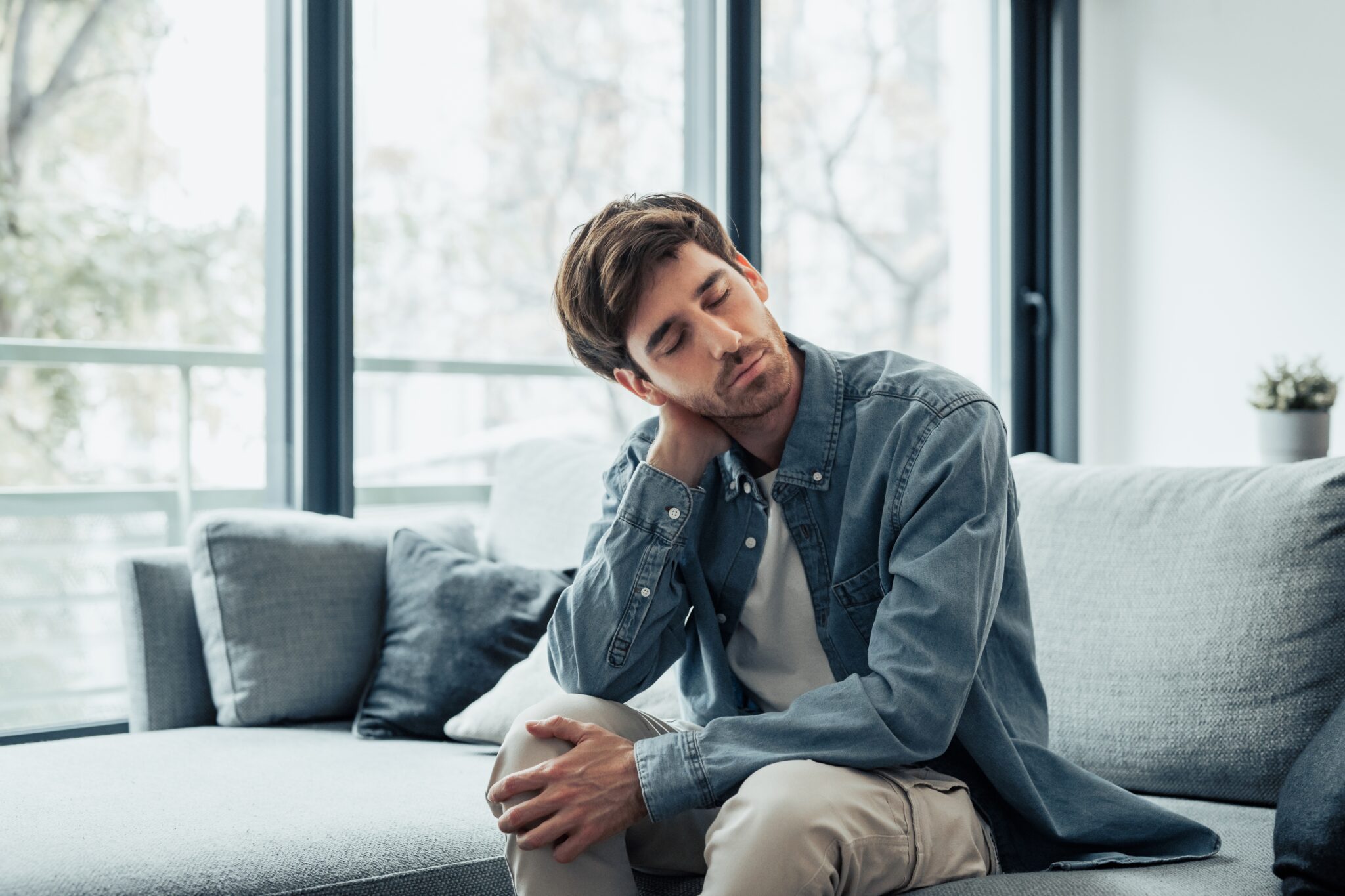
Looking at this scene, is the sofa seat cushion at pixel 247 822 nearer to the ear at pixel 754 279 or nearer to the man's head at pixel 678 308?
the man's head at pixel 678 308

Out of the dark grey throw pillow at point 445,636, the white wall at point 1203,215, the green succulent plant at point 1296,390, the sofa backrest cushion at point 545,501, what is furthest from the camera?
the white wall at point 1203,215

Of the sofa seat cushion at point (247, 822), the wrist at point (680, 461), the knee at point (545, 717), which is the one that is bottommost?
the sofa seat cushion at point (247, 822)

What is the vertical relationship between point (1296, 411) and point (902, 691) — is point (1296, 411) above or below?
above

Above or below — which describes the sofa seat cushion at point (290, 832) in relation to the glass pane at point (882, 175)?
below

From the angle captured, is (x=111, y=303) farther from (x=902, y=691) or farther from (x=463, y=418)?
(x=902, y=691)

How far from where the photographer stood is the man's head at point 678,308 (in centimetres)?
140

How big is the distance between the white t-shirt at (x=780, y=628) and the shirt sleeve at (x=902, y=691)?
148 millimetres

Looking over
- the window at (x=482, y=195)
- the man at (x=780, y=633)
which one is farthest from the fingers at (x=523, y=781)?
the window at (x=482, y=195)

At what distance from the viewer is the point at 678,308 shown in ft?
4.66

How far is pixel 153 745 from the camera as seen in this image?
1.86 metres

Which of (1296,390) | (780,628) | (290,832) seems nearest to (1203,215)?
(1296,390)

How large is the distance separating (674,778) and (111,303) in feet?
6.08

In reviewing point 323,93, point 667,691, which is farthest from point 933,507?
point 323,93

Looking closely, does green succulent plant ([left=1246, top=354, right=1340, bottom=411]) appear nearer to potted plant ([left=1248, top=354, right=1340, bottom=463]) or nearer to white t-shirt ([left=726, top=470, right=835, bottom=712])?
potted plant ([left=1248, top=354, right=1340, bottom=463])
